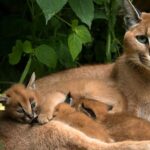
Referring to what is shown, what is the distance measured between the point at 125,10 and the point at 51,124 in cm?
143

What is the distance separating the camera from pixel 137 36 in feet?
24.1

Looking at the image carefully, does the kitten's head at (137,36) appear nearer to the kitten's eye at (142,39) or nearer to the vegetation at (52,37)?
the kitten's eye at (142,39)

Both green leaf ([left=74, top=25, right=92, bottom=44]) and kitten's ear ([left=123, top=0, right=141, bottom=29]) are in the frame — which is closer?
kitten's ear ([left=123, top=0, right=141, bottom=29])

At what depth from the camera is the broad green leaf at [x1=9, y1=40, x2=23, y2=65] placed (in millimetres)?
7844

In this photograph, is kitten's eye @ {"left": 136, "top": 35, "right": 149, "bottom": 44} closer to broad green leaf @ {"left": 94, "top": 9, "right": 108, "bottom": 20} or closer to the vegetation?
the vegetation

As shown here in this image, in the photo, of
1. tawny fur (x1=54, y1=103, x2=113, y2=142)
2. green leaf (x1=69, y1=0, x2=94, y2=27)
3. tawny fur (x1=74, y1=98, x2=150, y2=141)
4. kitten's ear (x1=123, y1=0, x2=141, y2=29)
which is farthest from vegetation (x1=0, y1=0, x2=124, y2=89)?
tawny fur (x1=54, y1=103, x2=113, y2=142)

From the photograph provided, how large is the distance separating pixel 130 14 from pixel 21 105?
141 cm

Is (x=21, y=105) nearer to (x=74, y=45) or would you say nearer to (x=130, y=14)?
(x=74, y=45)

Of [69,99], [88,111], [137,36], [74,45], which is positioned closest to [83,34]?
[74,45]

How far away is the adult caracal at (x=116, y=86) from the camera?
6.54m

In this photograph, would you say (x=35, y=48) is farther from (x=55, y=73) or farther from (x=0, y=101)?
(x=0, y=101)

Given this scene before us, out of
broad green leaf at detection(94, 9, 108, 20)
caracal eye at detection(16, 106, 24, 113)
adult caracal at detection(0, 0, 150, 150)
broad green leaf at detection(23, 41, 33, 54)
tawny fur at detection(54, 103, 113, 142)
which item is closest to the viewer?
adult caracal at detection(0, 0, 150, 150)

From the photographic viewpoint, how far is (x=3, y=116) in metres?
6.98

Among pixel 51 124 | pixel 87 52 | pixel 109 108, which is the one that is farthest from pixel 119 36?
pixel 51 124
